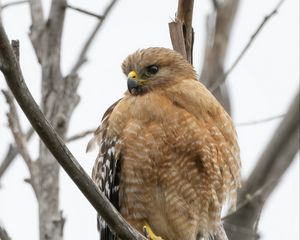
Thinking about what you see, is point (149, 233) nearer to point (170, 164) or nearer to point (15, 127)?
point (170, 164)

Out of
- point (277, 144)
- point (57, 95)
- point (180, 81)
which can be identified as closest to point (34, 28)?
point (57, 95)

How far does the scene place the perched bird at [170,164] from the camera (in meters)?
6.03

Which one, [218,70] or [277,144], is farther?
[218,70]

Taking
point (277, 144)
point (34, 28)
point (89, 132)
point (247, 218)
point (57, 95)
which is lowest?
point (247, 218)

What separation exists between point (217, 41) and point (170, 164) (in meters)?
3.35

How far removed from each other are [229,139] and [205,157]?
14.7 inches

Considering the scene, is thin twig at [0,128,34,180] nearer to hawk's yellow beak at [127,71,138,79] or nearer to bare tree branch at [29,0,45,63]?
bare tree branch at [29,0,45,63]

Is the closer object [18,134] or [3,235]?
[3,235]

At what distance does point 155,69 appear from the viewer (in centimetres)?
704

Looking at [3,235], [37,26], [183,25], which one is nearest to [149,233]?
[3,235]

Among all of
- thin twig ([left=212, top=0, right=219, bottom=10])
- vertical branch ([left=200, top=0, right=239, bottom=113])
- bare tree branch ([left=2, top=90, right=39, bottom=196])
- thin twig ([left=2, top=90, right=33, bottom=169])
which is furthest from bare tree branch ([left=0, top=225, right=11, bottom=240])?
thin twig ([left=212, top=0, right=219, bottom=10])

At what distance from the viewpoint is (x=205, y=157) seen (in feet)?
20.0

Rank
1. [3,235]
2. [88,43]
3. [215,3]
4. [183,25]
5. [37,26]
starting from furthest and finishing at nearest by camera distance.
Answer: [215,3]
[88,43]
[37,26]
[183,25]
[3,235]

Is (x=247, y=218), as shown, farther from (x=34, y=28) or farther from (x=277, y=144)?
(x=34, y=28)
